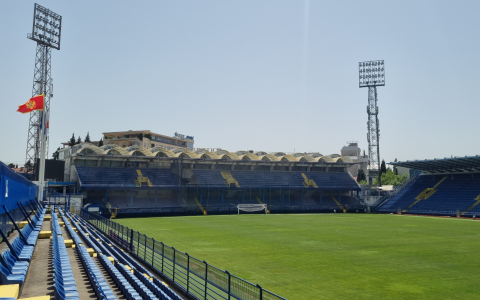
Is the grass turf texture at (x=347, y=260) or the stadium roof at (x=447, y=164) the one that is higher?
the stadium roof at (x=447, y=164)

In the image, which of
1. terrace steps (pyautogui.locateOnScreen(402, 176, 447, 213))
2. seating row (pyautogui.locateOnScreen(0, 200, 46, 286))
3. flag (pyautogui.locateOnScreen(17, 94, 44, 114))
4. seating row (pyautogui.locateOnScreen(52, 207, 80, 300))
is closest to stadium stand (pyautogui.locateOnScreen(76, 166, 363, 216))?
terrace steps (pyautogui.locateOnScreen(402, 176, 447, 213))

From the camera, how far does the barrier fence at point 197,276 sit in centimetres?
972

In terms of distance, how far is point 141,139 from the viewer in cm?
10581

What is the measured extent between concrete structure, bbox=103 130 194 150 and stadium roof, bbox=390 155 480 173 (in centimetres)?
5500

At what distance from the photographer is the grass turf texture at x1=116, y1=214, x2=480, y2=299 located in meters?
15.3

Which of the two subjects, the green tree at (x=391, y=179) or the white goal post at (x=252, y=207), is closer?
the white goal post at (x=252, y=207)

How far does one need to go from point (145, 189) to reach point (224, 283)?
52.8 meters

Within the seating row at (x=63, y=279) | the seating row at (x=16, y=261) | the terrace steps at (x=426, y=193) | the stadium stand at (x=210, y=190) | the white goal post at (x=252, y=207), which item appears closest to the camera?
the seating row at (x=63, y=279)

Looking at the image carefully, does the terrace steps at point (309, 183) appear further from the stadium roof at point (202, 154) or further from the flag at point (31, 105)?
the flag at point (31, 105)

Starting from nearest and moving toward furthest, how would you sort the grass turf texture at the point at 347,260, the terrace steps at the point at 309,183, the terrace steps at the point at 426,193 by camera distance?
1. the grass turf texture at the point at 347,260
2. the terrace steps at the point at 426,193
3. the terrace steps at the point at 309,183

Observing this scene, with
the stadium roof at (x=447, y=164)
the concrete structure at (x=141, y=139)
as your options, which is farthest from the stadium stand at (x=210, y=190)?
the concrete structure at (x=141, y=139)

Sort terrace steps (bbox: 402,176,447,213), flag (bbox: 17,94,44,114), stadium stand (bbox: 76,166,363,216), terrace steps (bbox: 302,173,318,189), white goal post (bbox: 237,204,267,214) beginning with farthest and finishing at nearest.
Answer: terrace steps (bbox: 302,173,318,189)
white goal post (bbox: 237,204,267,214)
terrace steps (bbox: 402,176,447,213)
stadium stand (bbox: 76,166,363,216)
flag (bbox: 17,94,44,114)

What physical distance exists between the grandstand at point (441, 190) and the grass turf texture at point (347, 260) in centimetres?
2633

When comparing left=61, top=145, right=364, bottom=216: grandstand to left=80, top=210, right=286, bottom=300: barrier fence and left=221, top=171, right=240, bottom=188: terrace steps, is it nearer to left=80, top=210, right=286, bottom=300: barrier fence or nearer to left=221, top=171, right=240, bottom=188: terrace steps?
left=221, top=171, right=240, bottom=188: terrace steps
